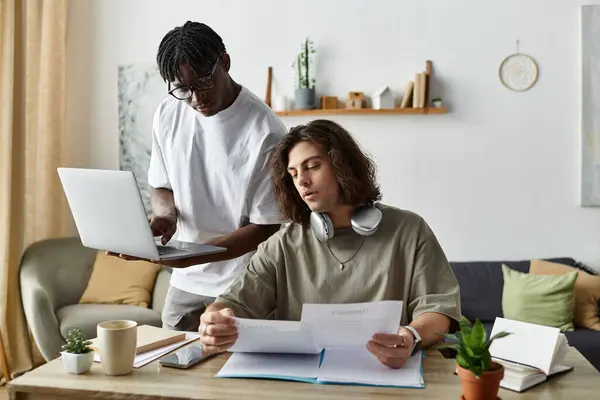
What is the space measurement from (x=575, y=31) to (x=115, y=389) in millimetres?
3401

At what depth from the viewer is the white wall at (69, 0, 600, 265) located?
3.78 m

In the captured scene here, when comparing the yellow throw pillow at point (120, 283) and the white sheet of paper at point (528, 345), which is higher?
the white sheet of paper at point (528, 345)

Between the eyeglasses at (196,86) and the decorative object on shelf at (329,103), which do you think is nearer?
the eyeglasses at (196,86)

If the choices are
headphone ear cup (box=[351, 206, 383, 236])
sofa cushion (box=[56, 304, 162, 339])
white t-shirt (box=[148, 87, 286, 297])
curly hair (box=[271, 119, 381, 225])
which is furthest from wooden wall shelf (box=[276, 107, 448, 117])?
headphone ear cup (box=[351, 206, 383, 236])

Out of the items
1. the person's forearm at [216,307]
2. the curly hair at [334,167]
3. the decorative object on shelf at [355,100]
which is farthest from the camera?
the decorative object on shelf at [355,100]

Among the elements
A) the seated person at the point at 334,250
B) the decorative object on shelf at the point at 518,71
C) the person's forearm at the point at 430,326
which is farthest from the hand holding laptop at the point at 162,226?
the decorative object on shelf at the point at 518,71

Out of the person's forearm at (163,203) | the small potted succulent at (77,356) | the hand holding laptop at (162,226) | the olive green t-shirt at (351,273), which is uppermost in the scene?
the person's forearm at (163,203)

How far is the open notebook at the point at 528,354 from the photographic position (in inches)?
50.4

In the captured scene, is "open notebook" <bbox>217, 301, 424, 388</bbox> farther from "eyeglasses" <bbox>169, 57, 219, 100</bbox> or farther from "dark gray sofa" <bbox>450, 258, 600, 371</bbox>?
"dark gray sofa" <bbox>450, 258, 600, 371</bbox>

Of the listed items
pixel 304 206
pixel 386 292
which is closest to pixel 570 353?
pixel 386 292

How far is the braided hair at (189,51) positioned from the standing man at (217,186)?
71 mm

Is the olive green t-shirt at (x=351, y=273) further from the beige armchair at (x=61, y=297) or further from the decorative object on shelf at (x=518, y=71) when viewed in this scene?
the decorative object on shelf at (x=518, y=71)

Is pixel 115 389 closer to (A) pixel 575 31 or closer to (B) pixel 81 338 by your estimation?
(B) pixel 81 338

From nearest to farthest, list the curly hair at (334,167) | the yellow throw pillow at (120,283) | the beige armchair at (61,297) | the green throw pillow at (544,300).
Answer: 1. the curly hair at (334,167)
2. the green throw pillow at (544,300)
3. the beige armchair at (61,297)
4. the yellow throw pillow at (120,283)
